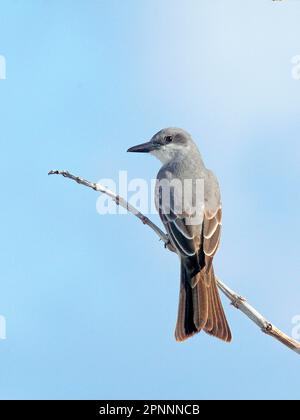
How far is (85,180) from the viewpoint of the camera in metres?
5.83

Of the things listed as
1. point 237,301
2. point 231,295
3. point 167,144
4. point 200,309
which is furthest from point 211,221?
point 237,301

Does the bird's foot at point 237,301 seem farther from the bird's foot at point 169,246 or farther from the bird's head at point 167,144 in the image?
the bird's head at point 167,144

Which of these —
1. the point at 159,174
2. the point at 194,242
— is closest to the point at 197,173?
the point at 159,174

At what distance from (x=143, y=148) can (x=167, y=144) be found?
334mm

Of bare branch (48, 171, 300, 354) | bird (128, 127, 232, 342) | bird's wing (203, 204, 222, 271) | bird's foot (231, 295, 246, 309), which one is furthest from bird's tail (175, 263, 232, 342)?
bird's foot (231, 295, 246, 309)

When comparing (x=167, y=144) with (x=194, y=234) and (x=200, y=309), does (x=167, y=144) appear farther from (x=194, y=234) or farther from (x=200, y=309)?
(x=200, y=309)

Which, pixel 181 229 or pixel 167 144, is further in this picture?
pixel 167 144

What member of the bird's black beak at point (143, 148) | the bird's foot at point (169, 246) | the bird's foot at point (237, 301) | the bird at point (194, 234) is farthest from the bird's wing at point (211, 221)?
the bird's foot at point (237, 301)

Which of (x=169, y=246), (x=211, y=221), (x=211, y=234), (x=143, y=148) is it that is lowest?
(x=169, y=246)

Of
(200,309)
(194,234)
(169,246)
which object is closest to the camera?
(200,309)

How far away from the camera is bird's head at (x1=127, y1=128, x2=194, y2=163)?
8.64m

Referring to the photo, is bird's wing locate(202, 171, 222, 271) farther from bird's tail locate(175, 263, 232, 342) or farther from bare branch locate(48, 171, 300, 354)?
bare branch locate(48, 171, 300, 354)

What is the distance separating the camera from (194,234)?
708 cm

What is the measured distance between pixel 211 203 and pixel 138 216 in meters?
1.24
